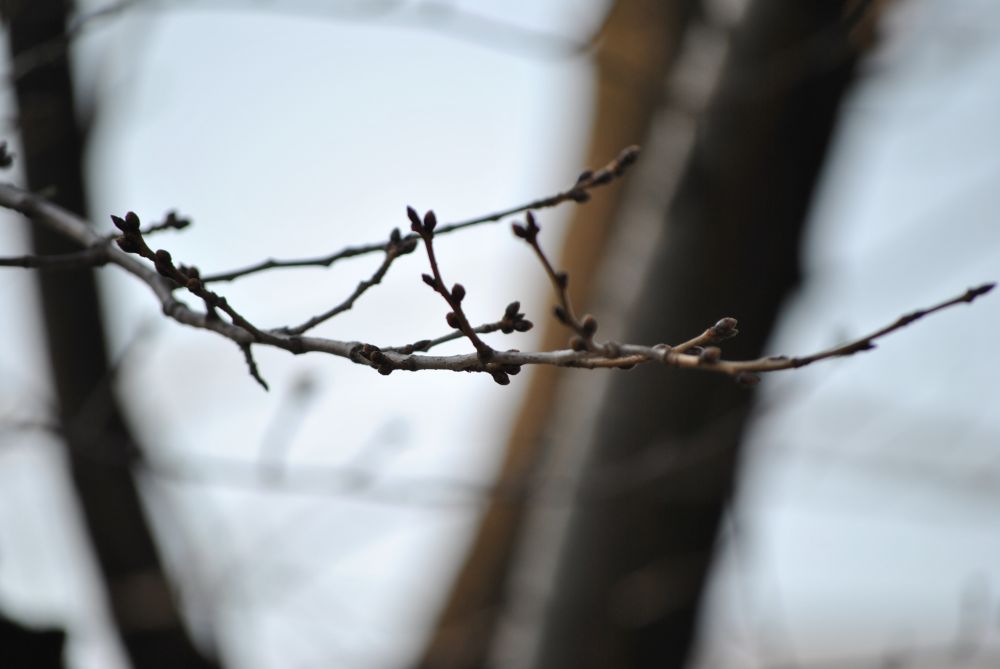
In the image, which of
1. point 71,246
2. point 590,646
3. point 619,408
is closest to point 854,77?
point 619,408

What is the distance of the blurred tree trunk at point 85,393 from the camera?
1684mm

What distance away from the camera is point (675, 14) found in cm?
253

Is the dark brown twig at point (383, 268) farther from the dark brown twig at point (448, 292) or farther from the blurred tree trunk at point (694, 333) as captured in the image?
the blurred tree trunk at point (694, 333)

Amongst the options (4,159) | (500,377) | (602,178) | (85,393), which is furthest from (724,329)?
(85,393)

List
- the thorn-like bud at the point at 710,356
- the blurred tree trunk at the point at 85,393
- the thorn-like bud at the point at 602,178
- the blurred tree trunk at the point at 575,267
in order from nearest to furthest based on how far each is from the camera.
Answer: the thorn-like bud at the point at 710,356
the thorn-like bud at the point at 602,178
the blurred tree trunk at the point at 85,393
the blurred tree trunk at the point at 575,267

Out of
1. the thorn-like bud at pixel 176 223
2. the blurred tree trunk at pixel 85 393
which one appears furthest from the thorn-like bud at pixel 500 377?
the blurred tree trunk at pixel 85 393

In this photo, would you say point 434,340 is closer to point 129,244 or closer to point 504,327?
point 504,327

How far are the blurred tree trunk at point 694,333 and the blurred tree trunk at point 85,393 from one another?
1152mm

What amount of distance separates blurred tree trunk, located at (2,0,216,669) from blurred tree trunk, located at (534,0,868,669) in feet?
3.78

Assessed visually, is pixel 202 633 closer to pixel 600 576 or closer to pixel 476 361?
pixel 600 576

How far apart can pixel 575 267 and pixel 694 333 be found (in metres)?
1.43

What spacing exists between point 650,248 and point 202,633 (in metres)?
1.78

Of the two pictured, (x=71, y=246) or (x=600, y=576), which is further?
(x=600, y=576)

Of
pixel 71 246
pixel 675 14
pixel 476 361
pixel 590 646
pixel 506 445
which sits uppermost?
pixel 675 14
